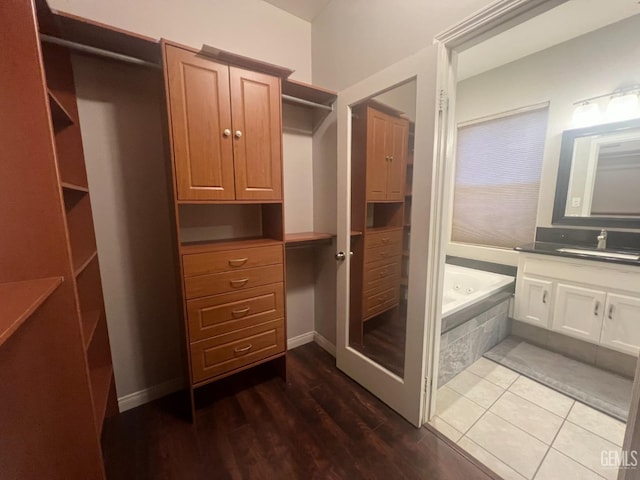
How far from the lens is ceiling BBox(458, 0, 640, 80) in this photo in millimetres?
1832

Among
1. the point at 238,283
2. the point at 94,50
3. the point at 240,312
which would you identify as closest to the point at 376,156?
the point at 238,283

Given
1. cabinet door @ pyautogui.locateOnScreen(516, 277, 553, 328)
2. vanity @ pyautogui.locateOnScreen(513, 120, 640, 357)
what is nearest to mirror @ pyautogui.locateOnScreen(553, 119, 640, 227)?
vanity @ pyautogui.locateOnScreen(513, 120, 640, 357)

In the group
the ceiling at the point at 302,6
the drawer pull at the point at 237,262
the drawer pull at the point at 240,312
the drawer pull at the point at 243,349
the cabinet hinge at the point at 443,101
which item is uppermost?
the ceiling at the point at 302,6

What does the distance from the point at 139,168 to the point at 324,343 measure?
1982mm

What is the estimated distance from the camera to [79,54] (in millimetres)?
1369

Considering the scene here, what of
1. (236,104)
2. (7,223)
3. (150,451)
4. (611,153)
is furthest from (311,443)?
(611,153)

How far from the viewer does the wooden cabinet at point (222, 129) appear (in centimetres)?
133

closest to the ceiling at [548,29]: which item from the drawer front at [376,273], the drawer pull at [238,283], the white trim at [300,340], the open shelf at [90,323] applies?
the drawer front at [376,273]

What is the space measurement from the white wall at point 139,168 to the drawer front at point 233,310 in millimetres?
390

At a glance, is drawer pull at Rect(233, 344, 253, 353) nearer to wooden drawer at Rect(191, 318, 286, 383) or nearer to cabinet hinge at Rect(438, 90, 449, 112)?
wooden drawer at Rect(191, 318, 286, 383)

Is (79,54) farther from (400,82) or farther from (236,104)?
(400,82)

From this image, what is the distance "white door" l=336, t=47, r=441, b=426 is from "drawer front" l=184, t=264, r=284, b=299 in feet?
1.73

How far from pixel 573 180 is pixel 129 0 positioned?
139 inches

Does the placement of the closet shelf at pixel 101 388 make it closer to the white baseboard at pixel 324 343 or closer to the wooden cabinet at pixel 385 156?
the white baseboard at pixel 324 343
